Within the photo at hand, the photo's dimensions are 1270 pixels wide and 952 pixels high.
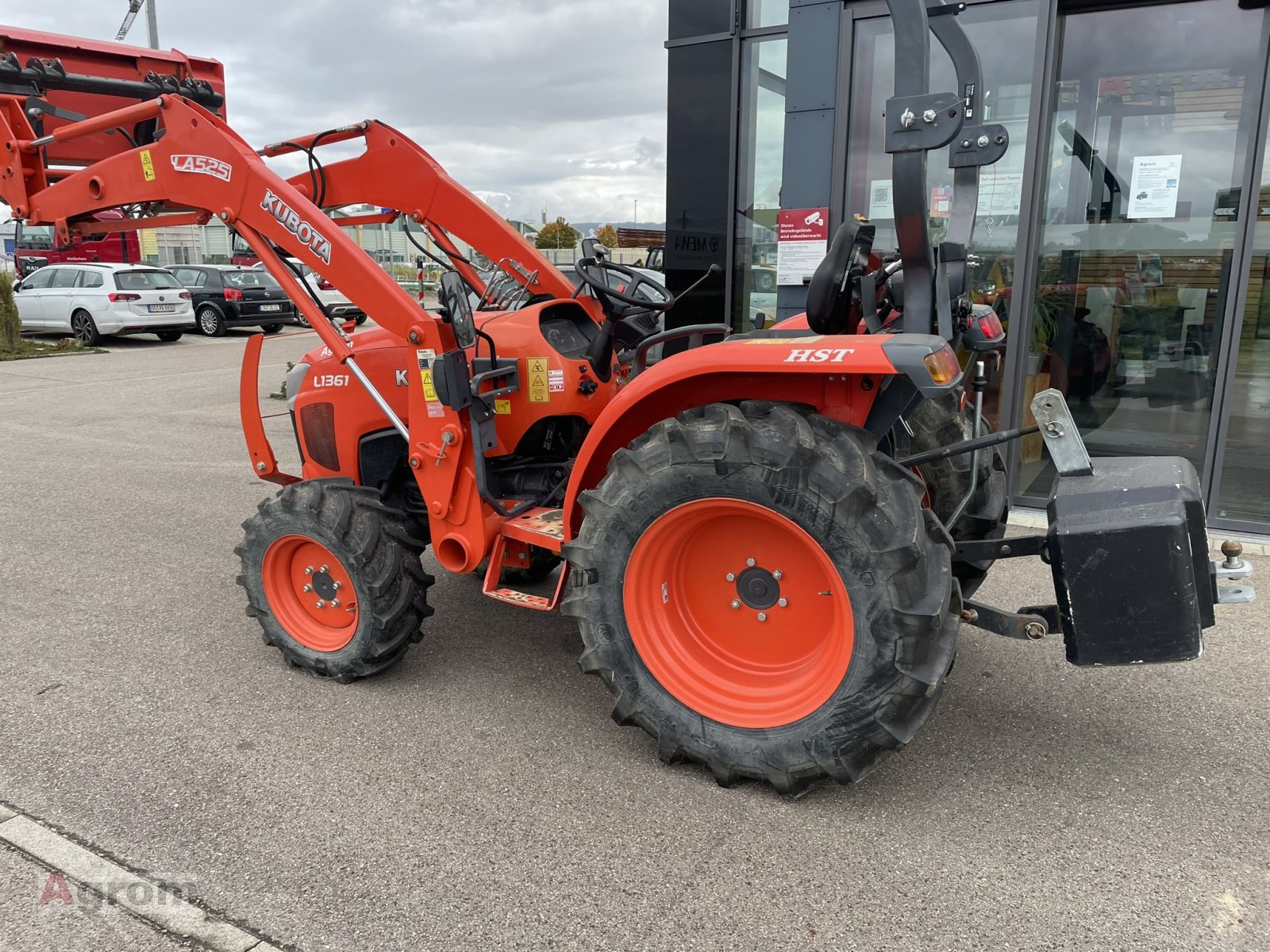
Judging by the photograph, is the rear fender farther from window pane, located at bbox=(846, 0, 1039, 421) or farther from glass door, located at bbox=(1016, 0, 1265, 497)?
glass door, located at bbox=(1016, 0, 1265, 497)

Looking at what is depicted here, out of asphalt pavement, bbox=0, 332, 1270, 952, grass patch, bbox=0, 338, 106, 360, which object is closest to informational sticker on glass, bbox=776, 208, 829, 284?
asphalt pavement, bbox=0, 332, 1270, 952

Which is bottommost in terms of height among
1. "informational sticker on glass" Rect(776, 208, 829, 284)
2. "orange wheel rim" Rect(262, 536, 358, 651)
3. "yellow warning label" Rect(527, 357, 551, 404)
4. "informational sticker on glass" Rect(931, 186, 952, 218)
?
"orange wheel rim" Rect(262, 536, 358, 651)

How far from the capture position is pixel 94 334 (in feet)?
51.1

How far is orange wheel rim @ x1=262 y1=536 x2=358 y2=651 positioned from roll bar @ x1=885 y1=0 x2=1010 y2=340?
2.31 m

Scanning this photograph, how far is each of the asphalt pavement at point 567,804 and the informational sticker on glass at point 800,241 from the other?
3.20 metres

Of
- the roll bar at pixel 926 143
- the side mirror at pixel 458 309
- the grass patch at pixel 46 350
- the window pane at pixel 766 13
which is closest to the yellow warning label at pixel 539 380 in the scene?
the side mirror at pixel 458 309

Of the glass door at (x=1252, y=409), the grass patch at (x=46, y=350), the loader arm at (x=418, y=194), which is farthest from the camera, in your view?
the grass patch at (x=46, y=350)

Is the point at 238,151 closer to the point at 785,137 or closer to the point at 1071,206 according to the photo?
the point at 785,137

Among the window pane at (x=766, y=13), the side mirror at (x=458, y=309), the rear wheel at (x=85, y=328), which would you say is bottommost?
the rear wheel at (x=85, y=328)

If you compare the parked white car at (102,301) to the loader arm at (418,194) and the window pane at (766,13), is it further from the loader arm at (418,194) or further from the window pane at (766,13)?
the loader arm at (418,194)

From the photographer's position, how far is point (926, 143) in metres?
2.44

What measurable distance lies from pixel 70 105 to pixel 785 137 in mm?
4249

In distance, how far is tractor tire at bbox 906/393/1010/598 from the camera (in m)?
3.45

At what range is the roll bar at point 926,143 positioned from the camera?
2.42 m
